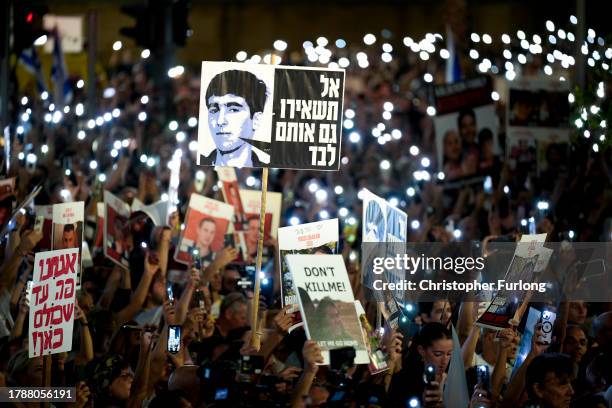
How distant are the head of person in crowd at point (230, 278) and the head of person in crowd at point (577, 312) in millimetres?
2578

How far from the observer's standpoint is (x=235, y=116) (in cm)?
915

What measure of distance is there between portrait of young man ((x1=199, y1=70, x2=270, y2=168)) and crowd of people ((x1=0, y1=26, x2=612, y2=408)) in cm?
103

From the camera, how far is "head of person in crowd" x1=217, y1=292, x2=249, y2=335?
9781 mm

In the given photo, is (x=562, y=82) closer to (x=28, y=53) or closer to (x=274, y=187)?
(x=274, y=187)

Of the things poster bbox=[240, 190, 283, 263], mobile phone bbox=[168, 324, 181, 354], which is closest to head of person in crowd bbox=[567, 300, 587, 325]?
mobile phone bbox=[168, 324, 181, 354]

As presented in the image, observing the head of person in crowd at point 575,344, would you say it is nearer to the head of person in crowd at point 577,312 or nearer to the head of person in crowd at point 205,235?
the head of person in crowd at point 577,312

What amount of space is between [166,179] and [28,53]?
14.2ft

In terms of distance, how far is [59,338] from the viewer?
850 centimetres

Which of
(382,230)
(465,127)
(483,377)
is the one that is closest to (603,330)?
(483,377)

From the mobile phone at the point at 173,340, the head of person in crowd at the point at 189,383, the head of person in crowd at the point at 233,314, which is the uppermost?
the head of person in crowd at the point at 233,314

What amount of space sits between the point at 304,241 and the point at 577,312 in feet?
7.38

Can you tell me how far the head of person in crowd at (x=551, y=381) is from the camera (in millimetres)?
7816

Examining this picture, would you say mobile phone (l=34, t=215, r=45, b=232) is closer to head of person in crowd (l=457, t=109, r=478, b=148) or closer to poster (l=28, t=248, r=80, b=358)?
poster (l=28, t=248, r=80, b=358)

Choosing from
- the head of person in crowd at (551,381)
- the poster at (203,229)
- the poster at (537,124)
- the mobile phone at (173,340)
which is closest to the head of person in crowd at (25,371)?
the mobile phone at (173,340)
